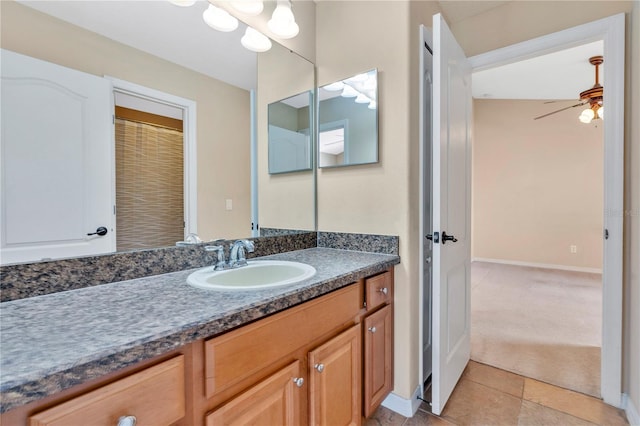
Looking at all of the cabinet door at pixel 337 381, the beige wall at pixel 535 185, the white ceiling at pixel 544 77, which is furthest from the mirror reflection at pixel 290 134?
the beige wall at pixel 535 185

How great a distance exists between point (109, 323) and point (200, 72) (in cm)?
110

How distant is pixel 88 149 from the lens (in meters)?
0.97

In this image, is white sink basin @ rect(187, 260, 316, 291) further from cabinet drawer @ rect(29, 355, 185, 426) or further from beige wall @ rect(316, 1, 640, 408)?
beige wall @ rect(316, 1, 640, 408)

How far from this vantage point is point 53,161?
895mm

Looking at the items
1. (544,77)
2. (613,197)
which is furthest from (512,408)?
(544,77)

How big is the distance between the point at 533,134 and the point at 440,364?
17.7ft

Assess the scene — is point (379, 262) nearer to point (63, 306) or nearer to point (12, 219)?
point (63, 306)

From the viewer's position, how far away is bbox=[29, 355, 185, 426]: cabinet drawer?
51 cm

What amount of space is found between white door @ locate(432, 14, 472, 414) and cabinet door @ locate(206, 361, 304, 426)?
2.72 ft

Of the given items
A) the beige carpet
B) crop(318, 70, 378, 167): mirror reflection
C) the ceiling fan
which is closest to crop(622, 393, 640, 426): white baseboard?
the beige carpet

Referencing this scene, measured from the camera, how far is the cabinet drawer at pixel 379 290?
134cm

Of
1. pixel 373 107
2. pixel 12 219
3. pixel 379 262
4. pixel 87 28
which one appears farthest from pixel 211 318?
pixel 373 107

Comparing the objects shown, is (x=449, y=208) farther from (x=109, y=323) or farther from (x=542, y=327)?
(x=542, y=327)

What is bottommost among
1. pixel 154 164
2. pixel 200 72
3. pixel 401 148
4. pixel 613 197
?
pixel 613 197
